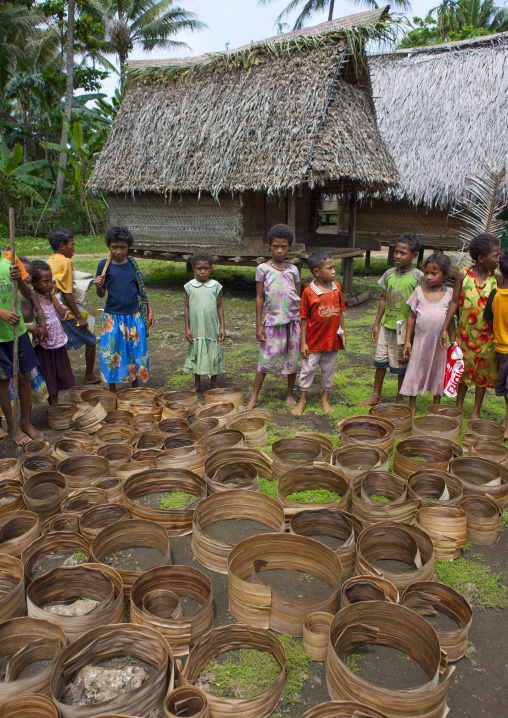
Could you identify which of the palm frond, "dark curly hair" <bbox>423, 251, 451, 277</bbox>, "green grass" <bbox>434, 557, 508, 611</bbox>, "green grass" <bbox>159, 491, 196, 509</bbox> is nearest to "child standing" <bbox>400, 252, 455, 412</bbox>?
"dark curly hair" <bbox>423, 251, 451, 277</bbox>

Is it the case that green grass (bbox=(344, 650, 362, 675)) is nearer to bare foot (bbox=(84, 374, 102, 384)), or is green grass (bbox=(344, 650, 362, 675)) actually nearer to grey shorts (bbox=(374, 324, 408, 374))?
grey shorts (bbox=(374, 324, 408, 374))

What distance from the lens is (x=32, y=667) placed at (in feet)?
7.50

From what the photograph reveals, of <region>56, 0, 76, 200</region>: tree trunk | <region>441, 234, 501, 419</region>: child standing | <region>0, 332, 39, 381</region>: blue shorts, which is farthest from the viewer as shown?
<region>56, 0, 76, 200</region>: tree trunk

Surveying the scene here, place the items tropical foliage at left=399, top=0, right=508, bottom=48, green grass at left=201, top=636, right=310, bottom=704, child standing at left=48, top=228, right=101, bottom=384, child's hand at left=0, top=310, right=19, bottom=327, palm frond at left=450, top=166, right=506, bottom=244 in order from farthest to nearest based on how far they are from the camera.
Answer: tropical foliage at left=399, top=0, right=508, bottom=48 → palm frond at left=450, top=166, right=506, bottom=244 → child standing at left=48, top=228, right=101, bottom=384 → child's hand at left=0, top=310, right=19, bottom=327 → green grass at left=201, top=636, right=310, bottom=704

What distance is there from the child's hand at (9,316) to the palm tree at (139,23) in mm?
25655

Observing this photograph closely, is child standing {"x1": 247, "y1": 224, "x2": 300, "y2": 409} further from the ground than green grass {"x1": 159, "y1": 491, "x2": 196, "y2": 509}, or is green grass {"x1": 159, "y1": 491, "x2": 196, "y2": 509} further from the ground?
→ child standing {"x1": 247, "y1": 224, "x2": 300, "y2": 409}

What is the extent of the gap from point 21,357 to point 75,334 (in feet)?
4.40

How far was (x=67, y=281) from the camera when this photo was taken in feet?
17.0

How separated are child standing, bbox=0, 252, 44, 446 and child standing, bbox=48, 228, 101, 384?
0.95m

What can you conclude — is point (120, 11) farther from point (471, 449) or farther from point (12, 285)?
point (471, 449)

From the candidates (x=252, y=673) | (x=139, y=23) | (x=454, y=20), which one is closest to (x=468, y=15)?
(x=454, y=20)

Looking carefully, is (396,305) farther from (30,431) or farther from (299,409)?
(30,431)

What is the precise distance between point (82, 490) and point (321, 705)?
2004 mm

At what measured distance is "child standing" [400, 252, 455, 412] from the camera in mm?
4504
